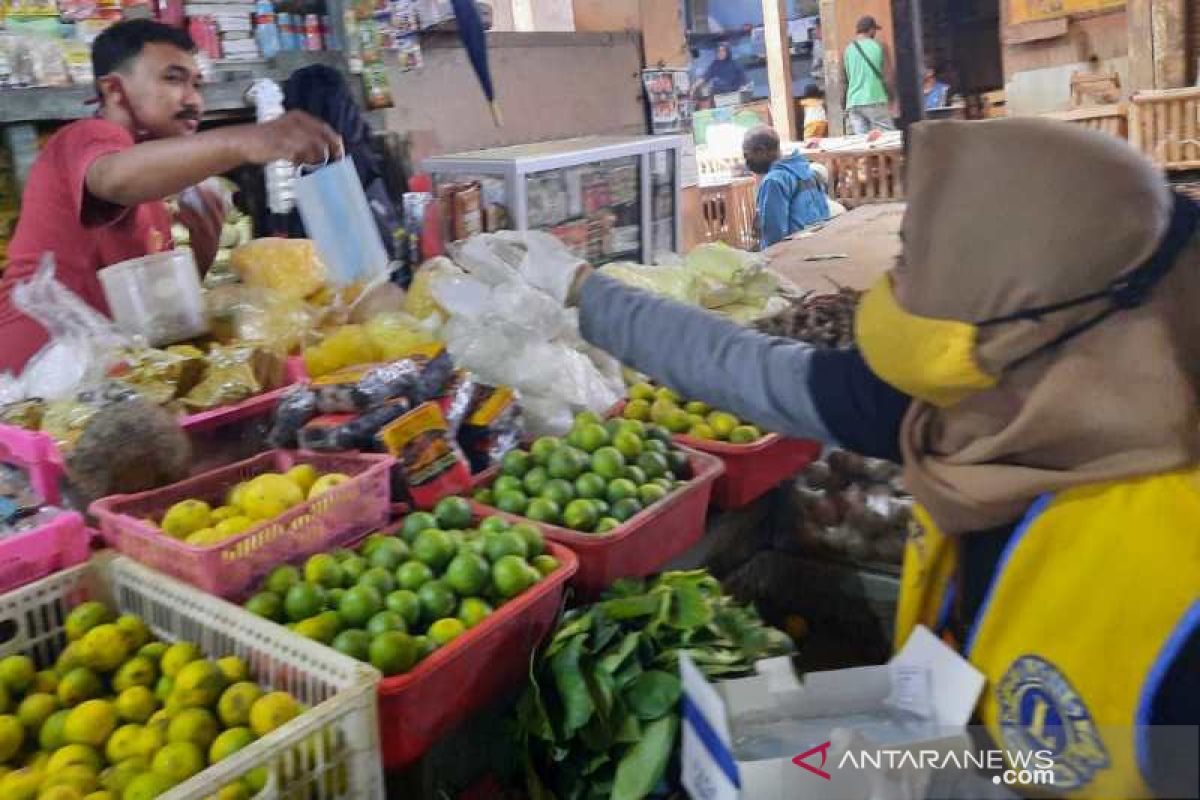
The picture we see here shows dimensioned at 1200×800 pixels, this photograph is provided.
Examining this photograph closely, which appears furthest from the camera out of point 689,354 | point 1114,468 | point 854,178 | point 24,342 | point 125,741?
point 854,178

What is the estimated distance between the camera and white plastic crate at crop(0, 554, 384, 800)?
137 centimetres

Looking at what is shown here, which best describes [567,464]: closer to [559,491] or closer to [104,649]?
[559,491]

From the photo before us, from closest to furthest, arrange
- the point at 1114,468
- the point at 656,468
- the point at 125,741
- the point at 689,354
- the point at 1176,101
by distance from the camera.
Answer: the point at 1114,468
the point at 125,741
the point at 689,354
the point at 656,468
the point at 1176,101

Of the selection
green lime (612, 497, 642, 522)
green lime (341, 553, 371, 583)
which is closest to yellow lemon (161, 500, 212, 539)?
green lime (341, 553, 371, 583)

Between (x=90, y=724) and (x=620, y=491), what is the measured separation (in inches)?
43.1

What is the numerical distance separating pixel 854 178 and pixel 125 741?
357 inches

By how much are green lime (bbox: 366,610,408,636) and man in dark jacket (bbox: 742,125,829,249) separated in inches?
218

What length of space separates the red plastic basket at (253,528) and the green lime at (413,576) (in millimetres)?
200

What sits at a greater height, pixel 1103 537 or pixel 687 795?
pixel 1103 537

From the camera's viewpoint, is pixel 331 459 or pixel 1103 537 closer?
pixel 1103 537

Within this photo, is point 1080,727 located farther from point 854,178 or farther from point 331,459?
point 854,178

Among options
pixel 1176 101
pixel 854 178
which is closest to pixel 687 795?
pixel 1176 101

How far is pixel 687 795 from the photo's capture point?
170cm

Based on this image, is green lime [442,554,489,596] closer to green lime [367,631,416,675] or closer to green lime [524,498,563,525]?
→ green lime [367,631,416,675]
